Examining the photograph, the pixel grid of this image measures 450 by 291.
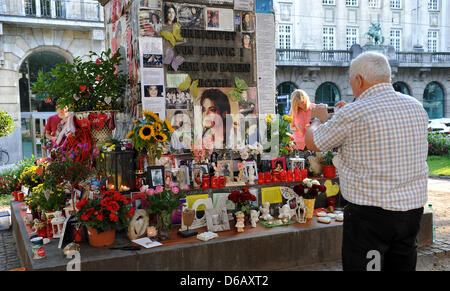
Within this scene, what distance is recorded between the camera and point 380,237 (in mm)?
2387

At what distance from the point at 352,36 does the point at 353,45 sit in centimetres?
285

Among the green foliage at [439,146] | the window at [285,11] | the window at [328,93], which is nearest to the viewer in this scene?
the green foliage at [439,146]

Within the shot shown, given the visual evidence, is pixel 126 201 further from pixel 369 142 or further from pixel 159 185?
pixel 369 142

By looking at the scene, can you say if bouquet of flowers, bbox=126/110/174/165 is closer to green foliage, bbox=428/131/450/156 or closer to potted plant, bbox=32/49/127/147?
potted plant, bbox=32/49/127/147

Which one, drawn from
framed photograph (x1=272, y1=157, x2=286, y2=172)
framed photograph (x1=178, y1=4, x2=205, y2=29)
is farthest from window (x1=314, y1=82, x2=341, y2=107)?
framed photograph (x1=178, y1=4, x2=205, y2=29)

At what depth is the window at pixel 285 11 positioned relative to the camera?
2520cm

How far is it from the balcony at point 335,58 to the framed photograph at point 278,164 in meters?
19.3

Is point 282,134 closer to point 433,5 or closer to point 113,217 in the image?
point 113,217

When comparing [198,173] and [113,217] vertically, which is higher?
[198,173]

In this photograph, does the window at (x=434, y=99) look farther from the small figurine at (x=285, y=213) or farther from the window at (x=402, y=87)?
the small figurine at (x=285, y=213)

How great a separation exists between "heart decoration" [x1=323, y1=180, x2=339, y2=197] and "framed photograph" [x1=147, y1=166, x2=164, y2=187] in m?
2.26

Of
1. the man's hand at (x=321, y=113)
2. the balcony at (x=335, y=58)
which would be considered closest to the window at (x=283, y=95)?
the balcony at (x=335, y=58)

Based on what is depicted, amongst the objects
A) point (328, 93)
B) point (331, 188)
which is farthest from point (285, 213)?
point (328, 93)
